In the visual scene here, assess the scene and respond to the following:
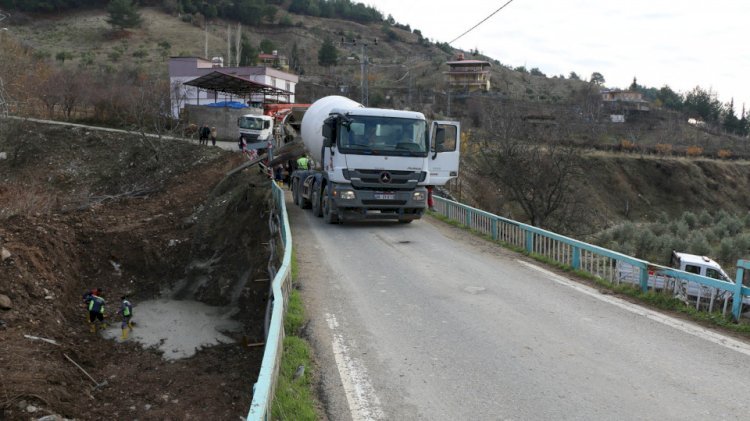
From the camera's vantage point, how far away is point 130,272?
19203mm

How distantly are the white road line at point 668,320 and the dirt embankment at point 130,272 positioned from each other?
6149 mm

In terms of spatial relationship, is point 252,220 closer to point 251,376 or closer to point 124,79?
point 251,376

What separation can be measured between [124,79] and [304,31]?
7575 centimetres

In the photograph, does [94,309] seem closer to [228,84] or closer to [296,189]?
[296,189]

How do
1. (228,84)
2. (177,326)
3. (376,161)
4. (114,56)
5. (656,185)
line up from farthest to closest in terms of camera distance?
(114,56) < (656,185) < (228,84) < (177,326) < (376,161)

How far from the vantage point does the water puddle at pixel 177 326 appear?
14023mm

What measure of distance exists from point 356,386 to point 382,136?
10.1m

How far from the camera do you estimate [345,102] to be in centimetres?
1942

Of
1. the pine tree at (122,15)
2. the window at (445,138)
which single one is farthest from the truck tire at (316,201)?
the pine tree at (122,15)

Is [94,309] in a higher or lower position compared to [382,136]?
lower

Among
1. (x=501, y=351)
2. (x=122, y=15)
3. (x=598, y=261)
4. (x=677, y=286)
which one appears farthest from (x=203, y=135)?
(x=122, y=15)

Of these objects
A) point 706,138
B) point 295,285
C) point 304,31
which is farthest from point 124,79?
point 706,138

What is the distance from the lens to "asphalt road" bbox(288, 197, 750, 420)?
Result: 539 centimetres

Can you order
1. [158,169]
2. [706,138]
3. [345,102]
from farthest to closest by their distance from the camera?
[706,138] < [158,169] < [345,102]
